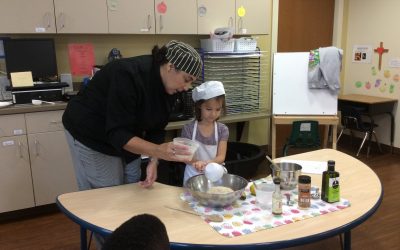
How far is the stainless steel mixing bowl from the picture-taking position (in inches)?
58.6

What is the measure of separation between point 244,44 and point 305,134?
3.49ft

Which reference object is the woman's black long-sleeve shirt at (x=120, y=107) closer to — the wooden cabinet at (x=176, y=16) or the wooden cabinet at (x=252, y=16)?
the wooden cabinet at (x=176, y=16)

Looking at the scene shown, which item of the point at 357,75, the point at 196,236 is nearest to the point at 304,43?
the point at 357,75

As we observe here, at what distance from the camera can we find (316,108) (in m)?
3.74

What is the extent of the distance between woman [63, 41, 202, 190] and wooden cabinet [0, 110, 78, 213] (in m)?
1.18

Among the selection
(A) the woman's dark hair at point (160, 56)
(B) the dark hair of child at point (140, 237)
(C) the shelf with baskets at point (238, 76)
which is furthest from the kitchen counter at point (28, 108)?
(B) the dark hair of child at point (140, 237)

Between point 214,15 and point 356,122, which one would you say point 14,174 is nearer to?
point 214,15

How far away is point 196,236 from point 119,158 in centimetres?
66

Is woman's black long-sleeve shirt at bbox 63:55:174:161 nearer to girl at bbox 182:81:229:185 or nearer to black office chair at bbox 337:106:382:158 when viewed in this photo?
girl at bbox 182:81:229:185

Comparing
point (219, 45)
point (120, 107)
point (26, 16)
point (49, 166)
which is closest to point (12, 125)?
point (49, 166)

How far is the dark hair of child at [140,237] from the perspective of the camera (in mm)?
527

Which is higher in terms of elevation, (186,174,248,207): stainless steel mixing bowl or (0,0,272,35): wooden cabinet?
(0,0,272,35): wooden cabinet

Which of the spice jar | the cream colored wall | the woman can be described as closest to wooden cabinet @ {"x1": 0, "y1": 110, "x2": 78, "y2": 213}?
the woman

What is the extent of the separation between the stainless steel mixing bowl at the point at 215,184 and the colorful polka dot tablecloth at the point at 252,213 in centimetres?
3
